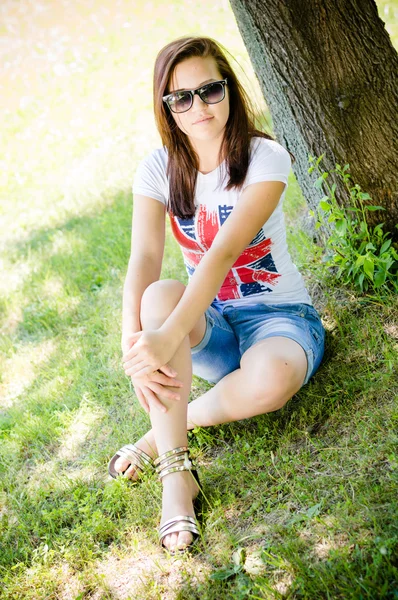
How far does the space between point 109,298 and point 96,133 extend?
12.8ft

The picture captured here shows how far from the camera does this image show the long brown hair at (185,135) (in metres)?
2.43

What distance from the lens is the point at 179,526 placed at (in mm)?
2176

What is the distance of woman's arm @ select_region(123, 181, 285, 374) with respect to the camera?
2.22m

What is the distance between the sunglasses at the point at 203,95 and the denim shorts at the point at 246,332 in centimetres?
89

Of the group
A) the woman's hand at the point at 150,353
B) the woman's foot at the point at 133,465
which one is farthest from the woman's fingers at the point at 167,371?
the woman's foot at the point at 133,465

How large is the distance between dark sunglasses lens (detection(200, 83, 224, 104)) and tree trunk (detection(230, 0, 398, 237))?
509mm

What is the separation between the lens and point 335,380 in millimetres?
2658

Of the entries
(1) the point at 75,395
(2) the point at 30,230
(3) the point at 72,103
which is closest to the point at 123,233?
(2) the point at 30,230

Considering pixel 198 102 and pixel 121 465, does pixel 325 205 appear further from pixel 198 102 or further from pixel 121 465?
pixel 121 465

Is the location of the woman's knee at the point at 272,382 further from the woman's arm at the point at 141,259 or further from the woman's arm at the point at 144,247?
the woman's arm at the point at 144,247

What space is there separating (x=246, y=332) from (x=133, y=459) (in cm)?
76

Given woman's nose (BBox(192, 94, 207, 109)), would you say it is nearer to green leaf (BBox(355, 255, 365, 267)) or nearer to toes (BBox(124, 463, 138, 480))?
green leaf (BBox(355, 255, 365, 267))

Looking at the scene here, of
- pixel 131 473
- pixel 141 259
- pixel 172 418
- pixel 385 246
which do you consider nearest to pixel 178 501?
pixel 172 418

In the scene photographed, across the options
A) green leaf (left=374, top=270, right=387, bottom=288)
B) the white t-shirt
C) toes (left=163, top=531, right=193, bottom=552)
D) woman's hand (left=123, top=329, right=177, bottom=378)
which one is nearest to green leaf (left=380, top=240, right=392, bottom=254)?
green leaf (left=374, top=270, right=387, bottom=288)
